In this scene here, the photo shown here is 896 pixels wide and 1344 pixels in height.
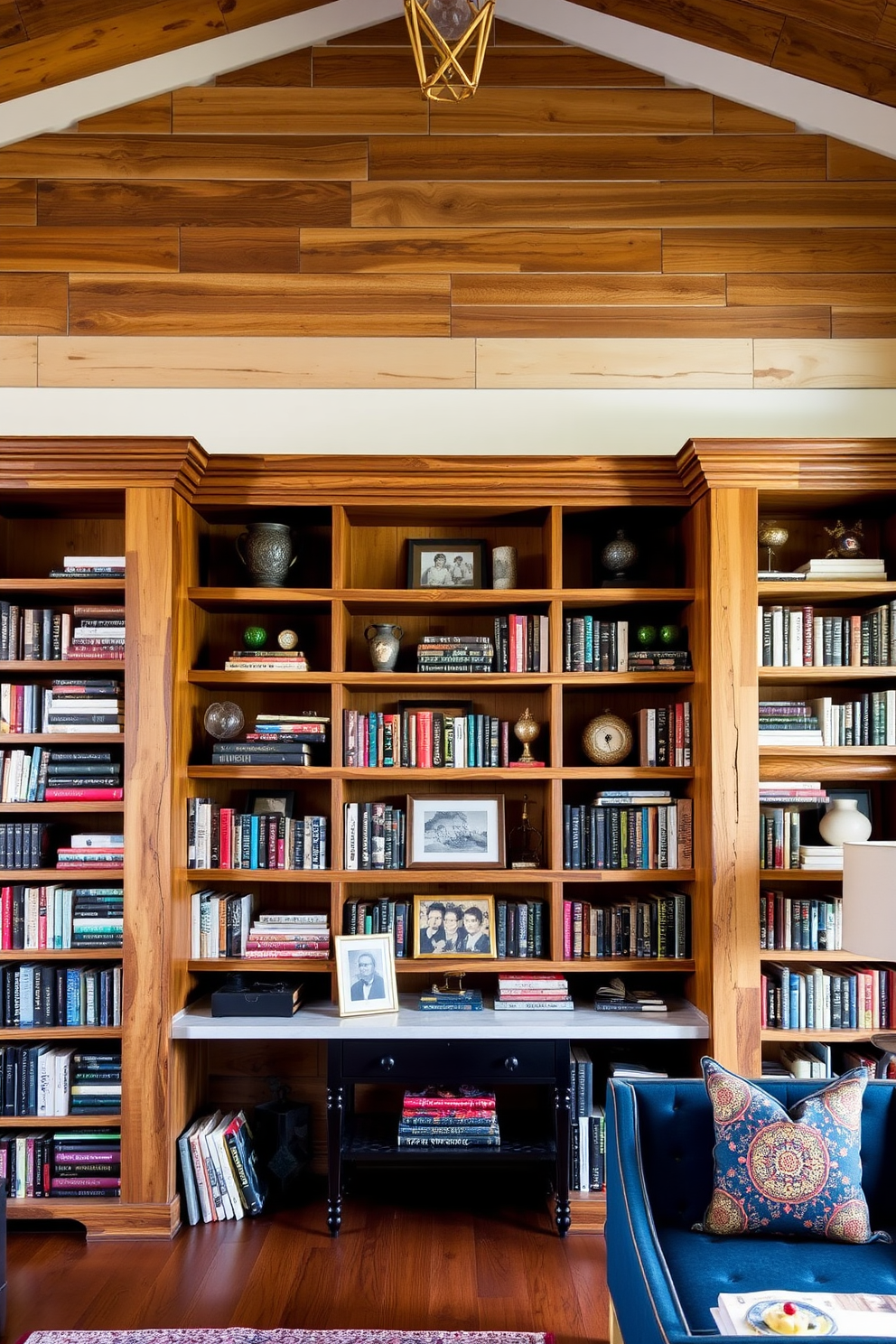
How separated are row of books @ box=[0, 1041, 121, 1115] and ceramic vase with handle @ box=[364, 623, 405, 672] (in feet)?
5.17

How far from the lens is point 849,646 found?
11.3ft

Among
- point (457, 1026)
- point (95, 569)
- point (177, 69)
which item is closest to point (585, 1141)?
point (457, 1026)

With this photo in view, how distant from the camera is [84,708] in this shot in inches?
134

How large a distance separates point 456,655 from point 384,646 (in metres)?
0.26

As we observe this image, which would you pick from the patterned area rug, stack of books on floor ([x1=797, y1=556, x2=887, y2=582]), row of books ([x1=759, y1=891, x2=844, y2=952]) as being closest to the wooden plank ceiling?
stack of books on floor ([x1=797, y1=556, x2=887, y2=582])

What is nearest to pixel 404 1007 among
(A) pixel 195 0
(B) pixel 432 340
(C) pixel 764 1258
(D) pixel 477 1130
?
(D) pixel 477 1130

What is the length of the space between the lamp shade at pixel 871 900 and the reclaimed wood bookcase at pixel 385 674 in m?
0.32

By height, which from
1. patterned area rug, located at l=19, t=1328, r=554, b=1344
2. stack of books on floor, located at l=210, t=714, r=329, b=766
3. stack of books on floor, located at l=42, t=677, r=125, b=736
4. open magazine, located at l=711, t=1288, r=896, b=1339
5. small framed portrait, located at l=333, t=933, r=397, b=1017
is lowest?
patterned area rug, located at l=19, t=1328, r=554, b=1344

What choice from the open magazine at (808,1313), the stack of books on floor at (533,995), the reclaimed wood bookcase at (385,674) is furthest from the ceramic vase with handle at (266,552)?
the open magazine at (808,1313)

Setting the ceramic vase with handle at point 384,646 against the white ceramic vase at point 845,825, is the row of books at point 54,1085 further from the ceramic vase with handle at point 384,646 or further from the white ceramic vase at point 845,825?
the white ceramic vase at point 845,825

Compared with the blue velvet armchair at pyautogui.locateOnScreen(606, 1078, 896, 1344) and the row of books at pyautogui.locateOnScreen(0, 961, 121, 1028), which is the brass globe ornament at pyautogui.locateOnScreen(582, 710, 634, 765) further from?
the row of books at pyautogui.locateOnScreen(0, 961, 121, 1028)

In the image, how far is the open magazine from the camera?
77.8 inches

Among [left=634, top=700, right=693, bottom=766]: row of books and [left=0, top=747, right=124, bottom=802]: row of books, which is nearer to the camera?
[left=0, top=747, right=124, bottom=802]: row of books

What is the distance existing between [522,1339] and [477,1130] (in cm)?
69
